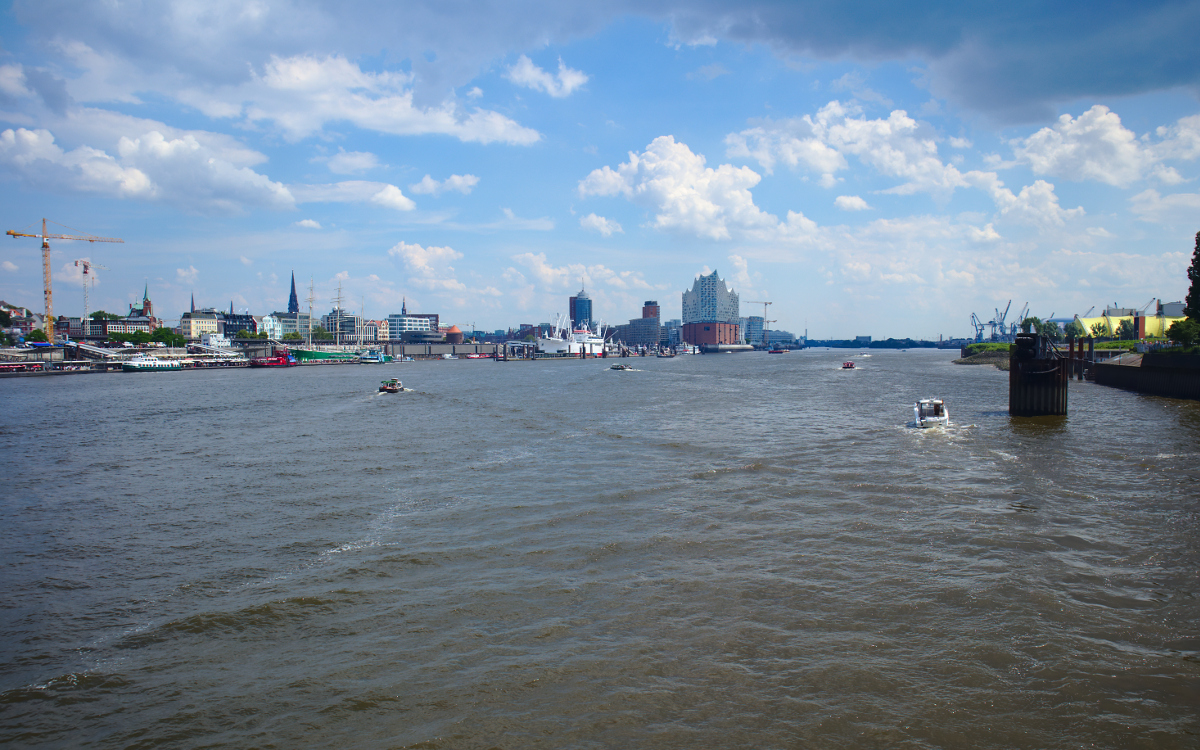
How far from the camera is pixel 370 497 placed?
19391 mm

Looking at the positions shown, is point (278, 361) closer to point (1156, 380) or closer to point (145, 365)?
point (145, 365)

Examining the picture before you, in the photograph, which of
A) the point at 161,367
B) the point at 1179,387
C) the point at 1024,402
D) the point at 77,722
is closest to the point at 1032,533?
the point at 77,722

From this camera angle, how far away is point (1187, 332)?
2037 inches

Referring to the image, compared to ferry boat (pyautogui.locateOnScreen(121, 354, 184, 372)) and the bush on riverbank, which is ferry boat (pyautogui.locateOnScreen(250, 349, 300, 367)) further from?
the bush on riverbank

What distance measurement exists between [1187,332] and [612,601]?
6599 cm

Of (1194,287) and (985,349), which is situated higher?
(1194,287)

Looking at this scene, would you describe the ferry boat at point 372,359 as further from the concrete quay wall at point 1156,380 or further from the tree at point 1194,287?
the tree at point 1194,287

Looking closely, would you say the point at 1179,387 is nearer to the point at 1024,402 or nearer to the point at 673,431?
the point at 1024,402

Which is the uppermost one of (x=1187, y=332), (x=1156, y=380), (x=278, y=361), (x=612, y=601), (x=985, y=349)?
(x=1187, y=332)

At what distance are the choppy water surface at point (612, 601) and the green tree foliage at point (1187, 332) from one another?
38051 millimetres

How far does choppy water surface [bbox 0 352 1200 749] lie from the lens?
7504mm

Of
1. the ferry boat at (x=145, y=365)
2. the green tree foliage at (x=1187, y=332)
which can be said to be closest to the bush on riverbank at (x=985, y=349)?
the green tree foliage at (x=1187, y=332)

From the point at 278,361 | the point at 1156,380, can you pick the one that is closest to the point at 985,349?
the point at 1156,380

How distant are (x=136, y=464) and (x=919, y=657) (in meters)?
30.9
